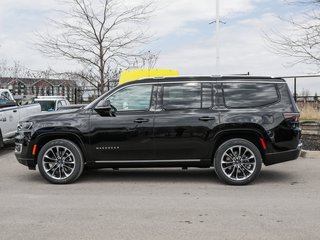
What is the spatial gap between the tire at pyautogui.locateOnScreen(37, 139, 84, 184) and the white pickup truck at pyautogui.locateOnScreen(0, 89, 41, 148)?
165 inches

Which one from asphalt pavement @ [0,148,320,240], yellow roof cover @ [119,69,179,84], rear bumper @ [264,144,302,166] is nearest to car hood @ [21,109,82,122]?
asphalt pavement @ [0,148,320,240]

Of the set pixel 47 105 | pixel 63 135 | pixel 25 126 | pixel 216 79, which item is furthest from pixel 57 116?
pixel 47 105

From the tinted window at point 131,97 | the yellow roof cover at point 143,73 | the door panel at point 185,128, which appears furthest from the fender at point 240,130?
the yellow roof cover at point 143,73

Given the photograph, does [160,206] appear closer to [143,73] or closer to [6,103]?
[143,73]

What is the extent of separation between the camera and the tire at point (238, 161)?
7.12m

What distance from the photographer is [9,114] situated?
38.5 feet

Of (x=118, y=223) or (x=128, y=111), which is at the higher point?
(x=128, y=111)

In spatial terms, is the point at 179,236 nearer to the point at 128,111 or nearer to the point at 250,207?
the point at 250,207

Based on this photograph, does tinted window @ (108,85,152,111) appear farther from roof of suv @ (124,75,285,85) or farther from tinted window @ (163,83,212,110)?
tinted window @ (163,83,212,110)

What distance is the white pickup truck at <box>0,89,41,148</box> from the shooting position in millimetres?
11281

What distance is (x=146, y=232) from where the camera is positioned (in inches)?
186

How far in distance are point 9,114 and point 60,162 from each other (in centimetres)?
514

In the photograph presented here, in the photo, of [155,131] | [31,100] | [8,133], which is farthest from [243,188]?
[31,100]

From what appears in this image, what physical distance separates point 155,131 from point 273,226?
289 centimetres
